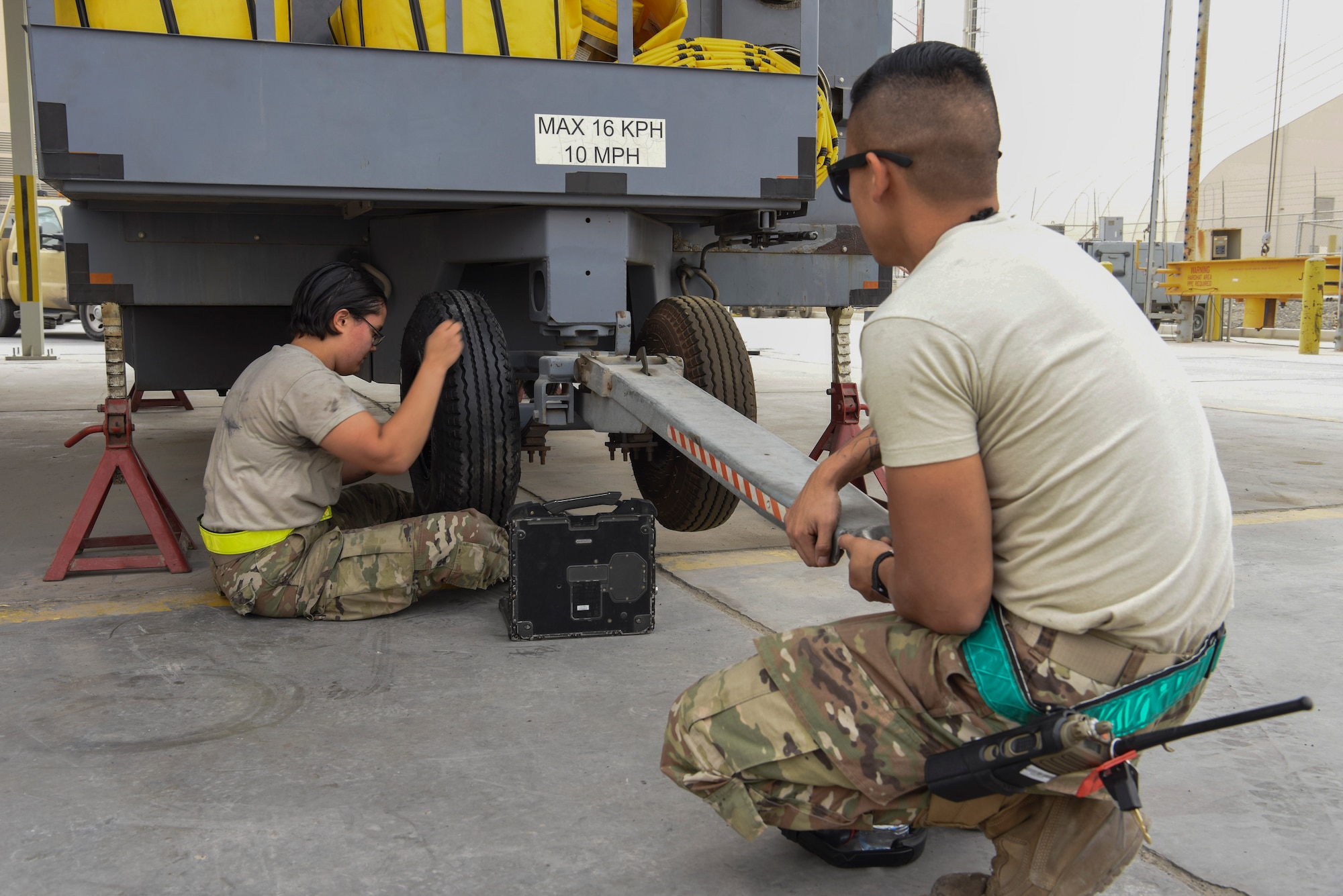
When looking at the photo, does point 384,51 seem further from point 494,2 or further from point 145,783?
point 145,783

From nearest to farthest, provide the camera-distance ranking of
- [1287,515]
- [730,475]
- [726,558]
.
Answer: [730,475] → [726,558] → [1287,515]

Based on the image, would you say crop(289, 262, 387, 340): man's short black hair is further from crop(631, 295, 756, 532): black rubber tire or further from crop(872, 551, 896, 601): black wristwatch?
crop(872, 551, 896, 601): black wristwatch

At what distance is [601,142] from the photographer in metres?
3.82

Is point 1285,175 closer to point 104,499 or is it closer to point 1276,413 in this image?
point 1276,413

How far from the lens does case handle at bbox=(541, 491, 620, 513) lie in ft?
11.0

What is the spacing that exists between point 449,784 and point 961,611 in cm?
125

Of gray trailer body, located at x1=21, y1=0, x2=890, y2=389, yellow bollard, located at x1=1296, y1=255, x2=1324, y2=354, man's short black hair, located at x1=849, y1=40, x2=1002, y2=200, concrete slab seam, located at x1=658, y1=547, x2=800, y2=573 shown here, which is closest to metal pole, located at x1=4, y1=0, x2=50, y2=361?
gray trailer body, located at x1=21, y1=0, x2=890, y2=389

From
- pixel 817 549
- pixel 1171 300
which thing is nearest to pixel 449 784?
pixel 817 549

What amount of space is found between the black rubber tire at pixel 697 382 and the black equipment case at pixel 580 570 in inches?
21.6

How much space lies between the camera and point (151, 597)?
3.82 m

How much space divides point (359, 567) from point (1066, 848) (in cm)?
235

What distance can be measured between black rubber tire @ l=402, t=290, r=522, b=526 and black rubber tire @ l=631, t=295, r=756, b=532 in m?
0.51

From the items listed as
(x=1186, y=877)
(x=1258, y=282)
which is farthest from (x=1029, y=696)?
(x=1258, y=282)

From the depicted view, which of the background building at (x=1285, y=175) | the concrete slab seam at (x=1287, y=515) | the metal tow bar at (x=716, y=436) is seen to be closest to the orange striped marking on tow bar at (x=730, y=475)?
the metal tow bar at (x=716, y=436)
